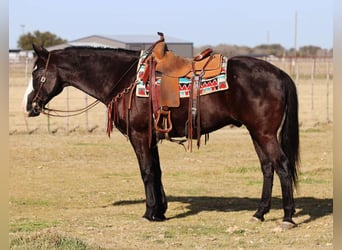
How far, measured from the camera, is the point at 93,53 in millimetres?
8719

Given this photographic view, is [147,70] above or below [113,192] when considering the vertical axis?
above

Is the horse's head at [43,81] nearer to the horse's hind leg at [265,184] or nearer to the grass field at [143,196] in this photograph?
the grass field at [143,196]

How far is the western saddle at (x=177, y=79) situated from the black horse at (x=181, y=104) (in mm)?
A: 105

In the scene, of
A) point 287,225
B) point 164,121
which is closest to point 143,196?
point 164,121

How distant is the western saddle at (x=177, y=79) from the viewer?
26.7ft

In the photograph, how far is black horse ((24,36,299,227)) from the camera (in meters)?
8.01

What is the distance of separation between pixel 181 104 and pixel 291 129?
1.39m

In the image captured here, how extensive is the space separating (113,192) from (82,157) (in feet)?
12.4

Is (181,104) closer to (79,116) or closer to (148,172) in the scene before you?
(148,172)

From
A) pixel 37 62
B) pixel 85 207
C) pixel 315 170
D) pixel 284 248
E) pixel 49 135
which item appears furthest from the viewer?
pixel 49 135

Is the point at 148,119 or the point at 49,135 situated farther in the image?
the point at 49,135

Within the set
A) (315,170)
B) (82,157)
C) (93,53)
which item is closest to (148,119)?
(93,53)

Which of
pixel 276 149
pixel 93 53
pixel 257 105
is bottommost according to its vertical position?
pixel 276 149

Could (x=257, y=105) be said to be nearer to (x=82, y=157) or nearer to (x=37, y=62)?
(x=37, y=62)
